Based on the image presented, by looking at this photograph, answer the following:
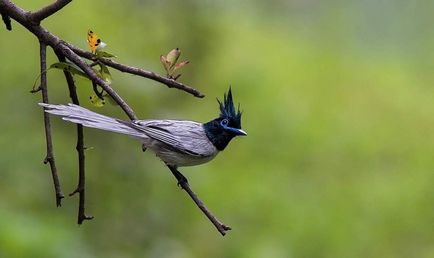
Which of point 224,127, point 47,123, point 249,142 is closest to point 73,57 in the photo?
point 47,123

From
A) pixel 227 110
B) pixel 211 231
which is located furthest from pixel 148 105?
pixel 227 110

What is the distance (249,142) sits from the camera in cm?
600

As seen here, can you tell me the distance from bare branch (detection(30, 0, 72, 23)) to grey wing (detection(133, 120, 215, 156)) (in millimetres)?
342

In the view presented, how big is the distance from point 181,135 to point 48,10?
497 mm

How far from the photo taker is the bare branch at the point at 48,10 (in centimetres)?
160

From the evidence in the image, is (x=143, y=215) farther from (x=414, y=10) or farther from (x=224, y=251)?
(x=414, y=10)

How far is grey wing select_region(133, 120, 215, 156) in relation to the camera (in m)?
1.90

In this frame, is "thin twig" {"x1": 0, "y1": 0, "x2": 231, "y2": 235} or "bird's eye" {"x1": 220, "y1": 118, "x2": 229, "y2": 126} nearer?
"thin twig" {"x1": 0, "y1": 0, "x2": 231, "y2": 235}

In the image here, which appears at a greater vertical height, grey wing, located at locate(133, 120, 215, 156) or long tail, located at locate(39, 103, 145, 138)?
long tail, located at locate(39, 103, 145, 138)

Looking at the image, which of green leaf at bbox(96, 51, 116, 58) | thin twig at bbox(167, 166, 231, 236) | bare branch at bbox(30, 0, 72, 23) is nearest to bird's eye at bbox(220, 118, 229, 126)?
thin twig at bbox(167, 166, 231, 236)

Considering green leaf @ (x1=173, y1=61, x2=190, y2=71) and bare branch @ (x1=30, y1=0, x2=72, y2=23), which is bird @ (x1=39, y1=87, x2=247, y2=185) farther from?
bare branch @ (x1=30, y1=0, x2=72, y2=23)

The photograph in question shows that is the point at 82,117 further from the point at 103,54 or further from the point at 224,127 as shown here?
the point at 224,127

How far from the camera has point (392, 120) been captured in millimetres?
6758

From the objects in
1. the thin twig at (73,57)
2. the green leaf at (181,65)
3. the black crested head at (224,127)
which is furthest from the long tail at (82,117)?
the black crested head at (224,127)
